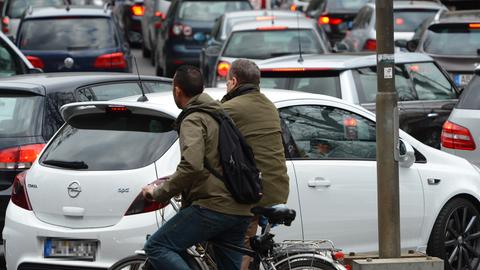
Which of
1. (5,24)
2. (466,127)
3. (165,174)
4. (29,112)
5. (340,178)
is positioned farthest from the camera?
(5,24)


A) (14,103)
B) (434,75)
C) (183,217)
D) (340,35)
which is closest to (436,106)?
(434,75)

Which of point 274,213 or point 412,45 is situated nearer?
point 274,213

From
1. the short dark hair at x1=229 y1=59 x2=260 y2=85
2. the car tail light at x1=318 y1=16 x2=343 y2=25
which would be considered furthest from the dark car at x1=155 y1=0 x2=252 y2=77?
the short dark hair at x1=229 y1=59 x2=260 y2=85

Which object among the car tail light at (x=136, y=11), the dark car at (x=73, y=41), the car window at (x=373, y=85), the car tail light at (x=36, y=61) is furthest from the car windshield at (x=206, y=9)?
the car window at (x=373, y=85)

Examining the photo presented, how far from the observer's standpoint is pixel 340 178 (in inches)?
335

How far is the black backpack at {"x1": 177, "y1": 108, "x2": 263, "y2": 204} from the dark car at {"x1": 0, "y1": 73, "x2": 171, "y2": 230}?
337 centimetres

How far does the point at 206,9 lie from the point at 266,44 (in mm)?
6975

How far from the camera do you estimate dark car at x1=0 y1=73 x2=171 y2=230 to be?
385 inches

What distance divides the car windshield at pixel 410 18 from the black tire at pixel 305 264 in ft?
50.0

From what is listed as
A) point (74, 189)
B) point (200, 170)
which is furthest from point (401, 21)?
point (200, 170)

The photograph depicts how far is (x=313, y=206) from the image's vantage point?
835 centimetres

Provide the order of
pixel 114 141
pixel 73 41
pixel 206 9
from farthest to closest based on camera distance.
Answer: pixel 206 9, pixel 73 41, pixel 114 141

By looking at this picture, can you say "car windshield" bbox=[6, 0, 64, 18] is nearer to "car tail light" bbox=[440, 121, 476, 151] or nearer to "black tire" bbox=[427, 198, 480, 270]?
"car tail light" bbox=[440, 121, 476, 151]

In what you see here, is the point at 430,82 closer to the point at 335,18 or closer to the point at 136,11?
the point at 335,18
